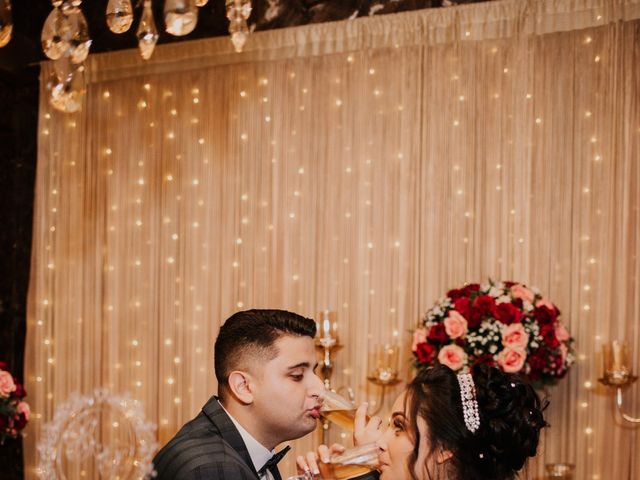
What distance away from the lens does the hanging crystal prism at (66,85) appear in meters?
2.14

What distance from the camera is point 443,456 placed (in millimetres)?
1997

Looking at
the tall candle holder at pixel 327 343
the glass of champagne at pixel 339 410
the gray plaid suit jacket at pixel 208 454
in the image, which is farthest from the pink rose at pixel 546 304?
the gray plaid suit jacket at pixel 208 454

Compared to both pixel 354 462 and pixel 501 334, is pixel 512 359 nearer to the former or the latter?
pixel 501 334

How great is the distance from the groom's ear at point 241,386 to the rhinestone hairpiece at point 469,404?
71cm

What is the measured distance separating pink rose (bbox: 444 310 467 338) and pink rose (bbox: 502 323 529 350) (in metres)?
0.21


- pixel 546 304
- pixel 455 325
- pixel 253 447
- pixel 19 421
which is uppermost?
pixel 546 304

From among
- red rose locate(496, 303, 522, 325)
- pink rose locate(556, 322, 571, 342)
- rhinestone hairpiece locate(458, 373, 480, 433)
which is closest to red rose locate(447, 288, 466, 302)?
red rose locate(496, 303, 522, 325)

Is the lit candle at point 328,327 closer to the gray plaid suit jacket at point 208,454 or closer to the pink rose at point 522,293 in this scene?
the pink rose at point 522,293

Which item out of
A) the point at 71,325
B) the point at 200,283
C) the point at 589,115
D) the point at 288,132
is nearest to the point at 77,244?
the point at 71,325

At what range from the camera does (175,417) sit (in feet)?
17.0

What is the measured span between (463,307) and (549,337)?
451 millimetres

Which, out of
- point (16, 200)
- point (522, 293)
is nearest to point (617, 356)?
point (522, 293)

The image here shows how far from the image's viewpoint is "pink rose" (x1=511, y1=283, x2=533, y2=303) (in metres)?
4.01

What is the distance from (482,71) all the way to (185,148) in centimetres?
207
